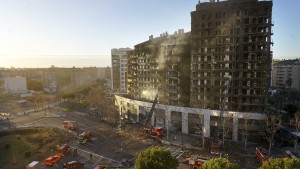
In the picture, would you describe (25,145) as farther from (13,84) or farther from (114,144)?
(13,84)

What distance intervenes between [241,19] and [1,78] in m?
211

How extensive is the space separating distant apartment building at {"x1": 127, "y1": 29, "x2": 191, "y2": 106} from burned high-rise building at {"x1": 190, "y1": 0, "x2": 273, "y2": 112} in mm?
4658

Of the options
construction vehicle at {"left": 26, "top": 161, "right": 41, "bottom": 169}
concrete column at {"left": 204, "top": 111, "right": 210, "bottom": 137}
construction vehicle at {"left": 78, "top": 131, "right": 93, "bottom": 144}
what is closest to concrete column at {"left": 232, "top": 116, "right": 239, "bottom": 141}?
concrete column at {"left": 204, "top": 111, "right": 210, "bottom": 137}

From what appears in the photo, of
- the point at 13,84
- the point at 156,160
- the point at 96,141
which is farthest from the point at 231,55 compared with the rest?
the point at 13,84

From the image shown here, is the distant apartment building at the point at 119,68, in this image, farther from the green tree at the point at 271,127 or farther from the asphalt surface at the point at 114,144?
the green tree at the point at 271,127

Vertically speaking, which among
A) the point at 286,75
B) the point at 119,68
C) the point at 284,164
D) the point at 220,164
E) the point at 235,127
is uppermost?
the point at 119,68

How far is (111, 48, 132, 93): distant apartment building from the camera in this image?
12281 centimetres

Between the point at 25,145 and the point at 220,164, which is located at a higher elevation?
the point at 220,164

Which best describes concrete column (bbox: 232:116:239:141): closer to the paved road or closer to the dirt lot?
the paved road

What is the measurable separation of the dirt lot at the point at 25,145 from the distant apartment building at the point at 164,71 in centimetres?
2935

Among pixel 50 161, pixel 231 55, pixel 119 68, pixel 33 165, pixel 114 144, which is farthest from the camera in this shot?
pixel 119 68

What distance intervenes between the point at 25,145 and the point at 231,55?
54070 mm

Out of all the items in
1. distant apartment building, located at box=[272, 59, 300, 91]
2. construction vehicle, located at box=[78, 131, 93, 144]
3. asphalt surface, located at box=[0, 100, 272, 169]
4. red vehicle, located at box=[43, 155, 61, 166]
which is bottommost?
asphalt surface, located at box=[0, 100, 272, 169]

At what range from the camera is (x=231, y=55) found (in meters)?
53.7
